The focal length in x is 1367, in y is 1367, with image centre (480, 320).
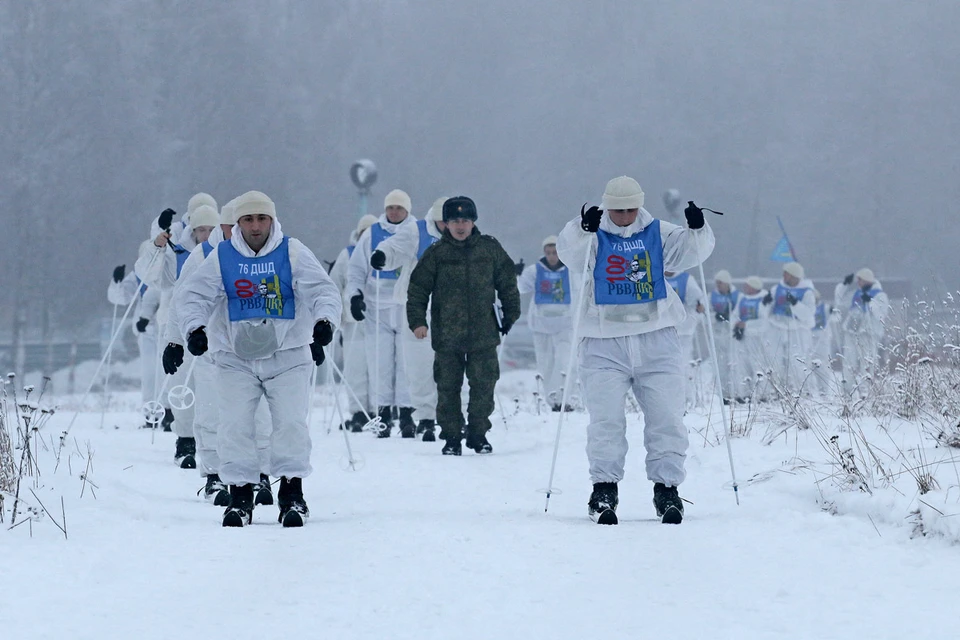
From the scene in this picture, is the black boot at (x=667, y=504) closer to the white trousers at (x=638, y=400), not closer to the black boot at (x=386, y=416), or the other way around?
the white trousers at (x=638, y=400)

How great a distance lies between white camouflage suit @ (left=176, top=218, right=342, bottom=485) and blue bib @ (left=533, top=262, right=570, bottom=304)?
406 inches

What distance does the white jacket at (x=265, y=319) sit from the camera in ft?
21.8

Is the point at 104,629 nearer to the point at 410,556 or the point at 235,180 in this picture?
the point at 410,556

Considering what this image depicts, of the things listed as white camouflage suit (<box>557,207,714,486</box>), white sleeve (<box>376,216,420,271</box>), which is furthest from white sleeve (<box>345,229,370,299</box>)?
white camouflage suit (<box>557,207,714,486</box>)

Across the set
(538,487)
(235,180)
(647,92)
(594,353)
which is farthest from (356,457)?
(647,92)

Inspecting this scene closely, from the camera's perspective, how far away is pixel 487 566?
17.6ft

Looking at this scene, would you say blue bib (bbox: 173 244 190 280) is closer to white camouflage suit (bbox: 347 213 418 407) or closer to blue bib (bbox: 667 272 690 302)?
white camouflage suit (bbox: 347 213 418 407)

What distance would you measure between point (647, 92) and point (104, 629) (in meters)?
72.8

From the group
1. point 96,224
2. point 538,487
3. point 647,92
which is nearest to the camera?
point 538,487

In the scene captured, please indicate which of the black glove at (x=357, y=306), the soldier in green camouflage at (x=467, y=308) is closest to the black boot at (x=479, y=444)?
the soldier in green camouflage at (x=467, y=308)

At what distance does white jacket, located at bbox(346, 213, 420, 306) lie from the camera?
40.3 ft

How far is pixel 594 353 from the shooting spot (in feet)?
23.2

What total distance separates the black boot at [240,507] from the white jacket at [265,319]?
27.0 inches

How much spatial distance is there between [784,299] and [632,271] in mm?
12264
